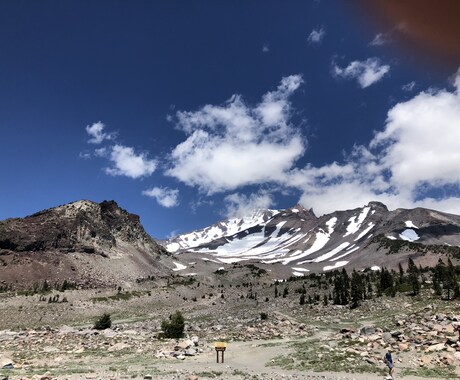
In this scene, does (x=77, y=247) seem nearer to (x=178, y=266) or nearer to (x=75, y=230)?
(x=75, y=230)

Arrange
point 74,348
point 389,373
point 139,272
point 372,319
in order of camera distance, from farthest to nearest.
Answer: point 139,272
point 372,319
point 74,348
point 389,373

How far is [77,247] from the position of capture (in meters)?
137

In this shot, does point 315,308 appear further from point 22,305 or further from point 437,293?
point 22,305

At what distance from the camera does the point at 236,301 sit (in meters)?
83.2

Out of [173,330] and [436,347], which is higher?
[436,347]

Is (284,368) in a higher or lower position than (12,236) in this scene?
lower

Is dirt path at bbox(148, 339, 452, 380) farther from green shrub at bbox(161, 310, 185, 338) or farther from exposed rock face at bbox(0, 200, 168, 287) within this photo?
exposed rock face at bbox(0, 200, 168, 287)

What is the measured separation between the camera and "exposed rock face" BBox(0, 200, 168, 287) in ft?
371

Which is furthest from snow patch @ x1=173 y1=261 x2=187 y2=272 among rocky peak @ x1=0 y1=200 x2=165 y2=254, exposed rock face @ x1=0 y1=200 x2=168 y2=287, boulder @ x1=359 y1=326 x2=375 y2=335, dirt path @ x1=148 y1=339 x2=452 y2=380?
boulder @ x1=359 y1=326 x2=375 y2=335

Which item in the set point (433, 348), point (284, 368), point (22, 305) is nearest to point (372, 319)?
point (433, 348)

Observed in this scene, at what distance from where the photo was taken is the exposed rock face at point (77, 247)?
113 metres

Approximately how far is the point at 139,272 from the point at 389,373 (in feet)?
419

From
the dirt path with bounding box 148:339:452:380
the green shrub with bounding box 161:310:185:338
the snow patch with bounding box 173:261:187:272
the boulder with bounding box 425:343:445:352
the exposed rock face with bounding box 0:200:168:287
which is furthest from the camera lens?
the snow patch with bounding box 173:261:187:272

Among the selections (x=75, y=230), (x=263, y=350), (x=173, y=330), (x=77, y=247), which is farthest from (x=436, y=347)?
(x=75, y=230)
